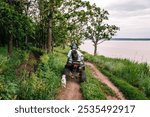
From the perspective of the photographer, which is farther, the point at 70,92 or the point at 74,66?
the point at 74,66

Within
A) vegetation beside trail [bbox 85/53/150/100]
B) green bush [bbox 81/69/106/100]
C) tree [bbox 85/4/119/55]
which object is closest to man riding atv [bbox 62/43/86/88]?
green bush [bbox 81/69/106/100]

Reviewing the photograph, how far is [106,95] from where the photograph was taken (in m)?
14.8

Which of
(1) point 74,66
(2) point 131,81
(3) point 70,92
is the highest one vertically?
(1) point 74,66

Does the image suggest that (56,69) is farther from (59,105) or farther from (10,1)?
(10,1)

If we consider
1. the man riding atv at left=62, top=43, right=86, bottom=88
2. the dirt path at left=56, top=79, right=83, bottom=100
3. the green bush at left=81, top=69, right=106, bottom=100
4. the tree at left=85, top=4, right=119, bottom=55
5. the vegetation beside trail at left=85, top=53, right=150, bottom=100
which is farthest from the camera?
the tree at left=85, top=4, right=119, bottom=55

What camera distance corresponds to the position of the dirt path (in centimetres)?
1379

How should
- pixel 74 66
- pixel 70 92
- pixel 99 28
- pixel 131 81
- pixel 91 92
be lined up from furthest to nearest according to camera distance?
pixel 99 28 < pixel 131 81 < pixel 74 66 < pixel 70 92 < pixel 91 92

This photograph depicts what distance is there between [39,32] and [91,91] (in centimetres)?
3644

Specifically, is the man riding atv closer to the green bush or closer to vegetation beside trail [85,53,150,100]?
the green bush

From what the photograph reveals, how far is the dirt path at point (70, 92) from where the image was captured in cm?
1379

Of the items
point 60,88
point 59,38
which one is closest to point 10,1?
point 60,88

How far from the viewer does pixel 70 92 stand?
48.1 ft

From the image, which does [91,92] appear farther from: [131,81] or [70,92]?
[131,81]

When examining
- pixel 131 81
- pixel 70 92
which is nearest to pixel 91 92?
pixel 70 92
